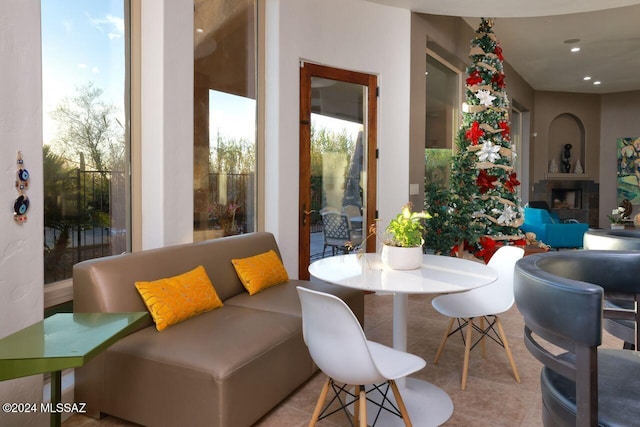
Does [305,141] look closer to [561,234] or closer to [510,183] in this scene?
[510,183]

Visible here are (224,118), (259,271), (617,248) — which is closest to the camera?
(617,248)

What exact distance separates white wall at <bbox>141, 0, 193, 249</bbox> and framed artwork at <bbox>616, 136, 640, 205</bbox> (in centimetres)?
1097

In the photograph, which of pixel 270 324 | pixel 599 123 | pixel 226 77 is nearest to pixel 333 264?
pixel 270 324

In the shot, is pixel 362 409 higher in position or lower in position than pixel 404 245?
lower

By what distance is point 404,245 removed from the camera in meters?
2.62

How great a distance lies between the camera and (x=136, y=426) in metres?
2.29

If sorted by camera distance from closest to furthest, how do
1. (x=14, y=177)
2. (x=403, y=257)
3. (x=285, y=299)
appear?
(x=14, y=177)
(x=403, y=257)
(x=285, y=299)

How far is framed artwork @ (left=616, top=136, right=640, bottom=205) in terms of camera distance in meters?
10.5

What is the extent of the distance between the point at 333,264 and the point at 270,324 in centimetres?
53

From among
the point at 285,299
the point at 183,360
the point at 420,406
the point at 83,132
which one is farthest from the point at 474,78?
the point at 183,360

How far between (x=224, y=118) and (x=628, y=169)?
34.5 ft

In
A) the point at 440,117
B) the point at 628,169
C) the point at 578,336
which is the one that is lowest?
the point at 578,336

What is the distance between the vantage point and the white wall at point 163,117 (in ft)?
10.0

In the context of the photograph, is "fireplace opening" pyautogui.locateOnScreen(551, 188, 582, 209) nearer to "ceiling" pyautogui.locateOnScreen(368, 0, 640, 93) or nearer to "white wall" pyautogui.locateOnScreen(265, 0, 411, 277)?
"ceiling" pyautogui.locateOnScreen(368, 0, 640, 93)
